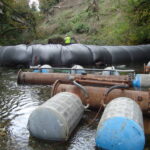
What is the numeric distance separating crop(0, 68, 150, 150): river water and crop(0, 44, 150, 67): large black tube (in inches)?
188

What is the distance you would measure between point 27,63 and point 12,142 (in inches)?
366

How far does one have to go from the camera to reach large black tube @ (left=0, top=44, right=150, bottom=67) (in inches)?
541

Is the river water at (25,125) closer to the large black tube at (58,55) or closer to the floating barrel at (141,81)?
the floating barrel at (141,81)

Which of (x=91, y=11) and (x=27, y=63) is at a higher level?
(x=91, y=11)

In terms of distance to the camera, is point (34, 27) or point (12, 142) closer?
point (12, 142)

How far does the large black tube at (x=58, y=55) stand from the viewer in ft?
45.1

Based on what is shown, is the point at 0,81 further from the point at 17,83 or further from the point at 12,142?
the point at 12,142

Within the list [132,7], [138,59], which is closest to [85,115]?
[138,59]

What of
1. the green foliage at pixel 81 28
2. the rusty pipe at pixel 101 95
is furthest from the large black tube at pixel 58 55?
the green foliage at pixel 81 28

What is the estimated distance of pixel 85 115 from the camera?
20.2ft

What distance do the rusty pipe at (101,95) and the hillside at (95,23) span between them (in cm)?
1078

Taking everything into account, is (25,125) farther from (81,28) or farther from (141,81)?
(81,28)

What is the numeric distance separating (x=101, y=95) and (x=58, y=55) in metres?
8.05

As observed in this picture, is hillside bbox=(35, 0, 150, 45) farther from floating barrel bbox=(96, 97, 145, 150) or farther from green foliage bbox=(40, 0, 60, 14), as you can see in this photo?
floating barrel bbox=(96, 97, 145, 150)
